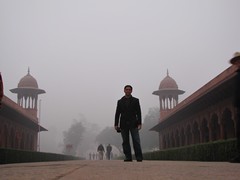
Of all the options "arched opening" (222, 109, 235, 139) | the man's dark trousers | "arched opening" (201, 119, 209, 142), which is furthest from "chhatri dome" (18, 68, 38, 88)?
the man's dark trousers

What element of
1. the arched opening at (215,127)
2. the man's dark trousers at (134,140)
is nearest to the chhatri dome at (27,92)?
the arched opening at (215,127)

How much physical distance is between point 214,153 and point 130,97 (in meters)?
4.91

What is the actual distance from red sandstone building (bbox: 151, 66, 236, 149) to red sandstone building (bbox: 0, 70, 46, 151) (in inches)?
447

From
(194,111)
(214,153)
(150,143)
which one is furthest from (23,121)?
(150,143)

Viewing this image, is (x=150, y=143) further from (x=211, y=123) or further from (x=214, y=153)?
(x=214, y=153)

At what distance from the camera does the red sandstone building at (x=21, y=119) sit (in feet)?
80.2

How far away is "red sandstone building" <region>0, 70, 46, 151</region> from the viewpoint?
2445 cm

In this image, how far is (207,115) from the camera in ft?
71.1

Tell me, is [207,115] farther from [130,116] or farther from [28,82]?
[28,82]

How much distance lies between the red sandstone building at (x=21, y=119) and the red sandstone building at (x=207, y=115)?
37.2 feet

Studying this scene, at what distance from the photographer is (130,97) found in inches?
310

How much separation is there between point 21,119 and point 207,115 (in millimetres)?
15289

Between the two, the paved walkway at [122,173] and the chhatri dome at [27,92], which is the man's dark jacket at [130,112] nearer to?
the paved walkway at [122,173]

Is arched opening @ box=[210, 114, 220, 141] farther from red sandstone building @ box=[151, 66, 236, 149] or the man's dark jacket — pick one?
the man's dark jacket
